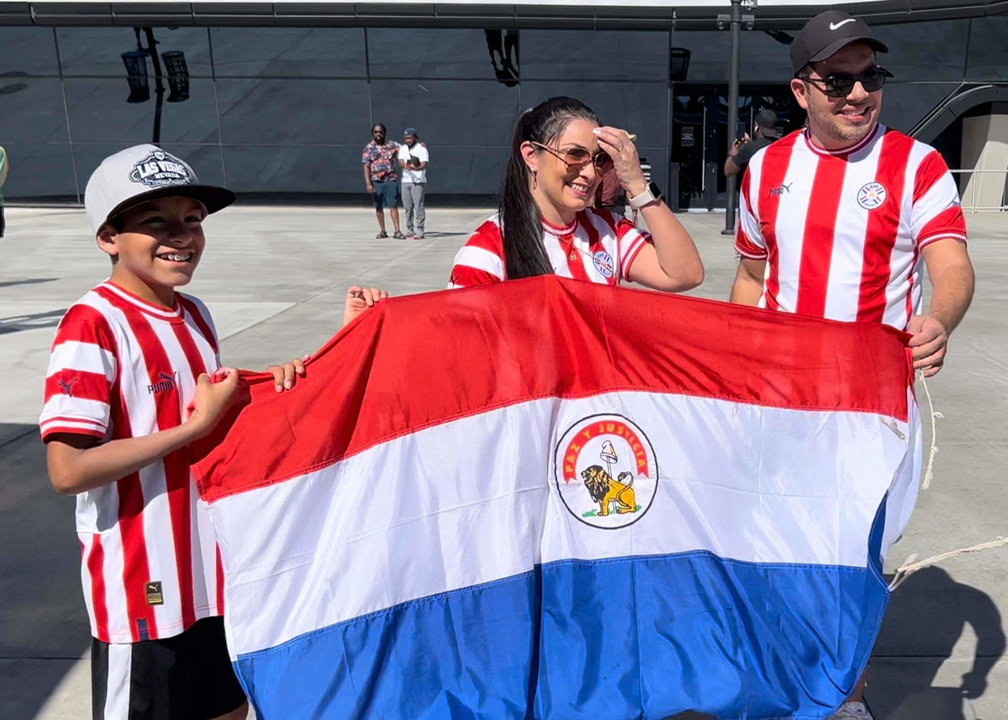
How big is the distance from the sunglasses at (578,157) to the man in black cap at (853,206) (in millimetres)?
711

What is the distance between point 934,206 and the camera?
2797 mm

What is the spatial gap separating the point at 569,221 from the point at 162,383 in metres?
1.27

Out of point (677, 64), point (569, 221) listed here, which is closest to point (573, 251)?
point (569, 221)

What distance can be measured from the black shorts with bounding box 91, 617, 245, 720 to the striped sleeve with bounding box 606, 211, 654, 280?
1.56 meters

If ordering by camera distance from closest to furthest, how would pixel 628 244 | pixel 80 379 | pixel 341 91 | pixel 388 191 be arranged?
pixel 80 379 < pixel 628 244 < pixel 388 191 < pixel 341 91

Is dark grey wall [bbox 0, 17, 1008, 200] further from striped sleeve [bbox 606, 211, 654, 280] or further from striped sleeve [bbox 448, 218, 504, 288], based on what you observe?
striped sleeve [bbox 448, 218, 504, 288]

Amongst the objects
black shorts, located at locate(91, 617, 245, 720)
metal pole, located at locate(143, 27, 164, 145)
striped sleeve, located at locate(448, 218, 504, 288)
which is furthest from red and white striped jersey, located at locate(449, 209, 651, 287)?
metal pole, located at locate(143, 27, 164, 145)

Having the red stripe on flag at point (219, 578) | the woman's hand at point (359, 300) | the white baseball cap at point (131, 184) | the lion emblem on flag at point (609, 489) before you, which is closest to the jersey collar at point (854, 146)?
the lion emblem on flag at point (609, 489)

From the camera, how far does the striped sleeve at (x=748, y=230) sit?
3186 mm

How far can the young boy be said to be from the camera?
6.51 ft

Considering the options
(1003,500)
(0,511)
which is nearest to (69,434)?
(0,511)

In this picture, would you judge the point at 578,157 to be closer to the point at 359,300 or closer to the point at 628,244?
the point at 628,244

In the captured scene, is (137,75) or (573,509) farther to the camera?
(137,75)

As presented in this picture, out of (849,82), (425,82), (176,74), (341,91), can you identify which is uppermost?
(176,74)
